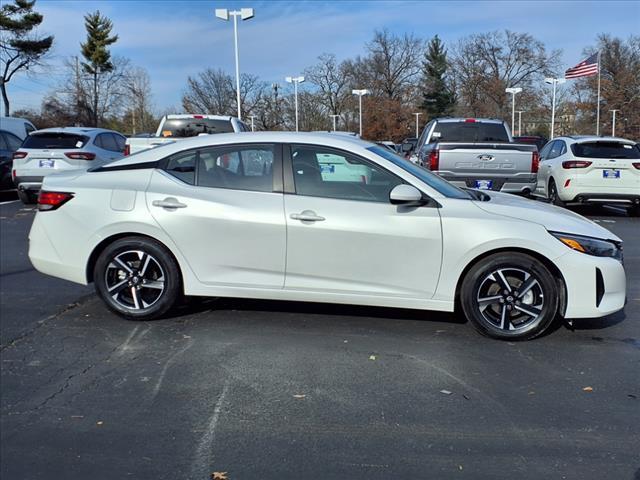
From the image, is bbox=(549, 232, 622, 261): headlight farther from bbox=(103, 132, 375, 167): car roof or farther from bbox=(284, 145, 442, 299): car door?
bbox=(103, 132, 375, 167): car roof

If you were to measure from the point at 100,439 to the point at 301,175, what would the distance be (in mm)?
2546

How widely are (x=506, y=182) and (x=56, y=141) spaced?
9550 mm

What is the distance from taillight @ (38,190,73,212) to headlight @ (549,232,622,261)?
158 inches

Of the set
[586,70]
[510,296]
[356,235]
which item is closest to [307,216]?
[356,235]

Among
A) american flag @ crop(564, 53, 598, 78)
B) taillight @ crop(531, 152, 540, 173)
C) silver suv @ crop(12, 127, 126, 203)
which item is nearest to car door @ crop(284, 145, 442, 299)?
taillight @ crop(531, 152, 540, 173)

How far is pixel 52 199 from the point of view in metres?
5.32

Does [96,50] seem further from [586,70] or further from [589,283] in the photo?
[589,283]

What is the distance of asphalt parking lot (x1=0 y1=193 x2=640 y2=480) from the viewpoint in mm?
3061

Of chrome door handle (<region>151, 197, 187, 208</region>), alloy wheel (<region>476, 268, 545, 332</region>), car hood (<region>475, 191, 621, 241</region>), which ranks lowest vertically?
alloy wheel (<region>476, 268, 545, 332</region>)

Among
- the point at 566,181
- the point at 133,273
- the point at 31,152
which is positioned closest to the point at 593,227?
the point at 133,273

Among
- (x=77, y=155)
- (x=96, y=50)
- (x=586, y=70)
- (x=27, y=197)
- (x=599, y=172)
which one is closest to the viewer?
(x=599, y=172)

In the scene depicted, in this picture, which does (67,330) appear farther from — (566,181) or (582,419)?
(566,181)

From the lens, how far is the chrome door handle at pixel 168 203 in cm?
502

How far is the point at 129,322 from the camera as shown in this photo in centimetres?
522
